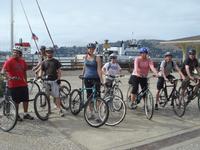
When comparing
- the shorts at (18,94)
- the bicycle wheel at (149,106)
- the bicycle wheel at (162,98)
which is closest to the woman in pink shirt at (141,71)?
the bicycle wheel at (149,106)

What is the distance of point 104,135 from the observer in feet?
24.7

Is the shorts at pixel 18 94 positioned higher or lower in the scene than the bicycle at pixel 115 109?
higher

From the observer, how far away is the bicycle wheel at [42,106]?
8.74 metres

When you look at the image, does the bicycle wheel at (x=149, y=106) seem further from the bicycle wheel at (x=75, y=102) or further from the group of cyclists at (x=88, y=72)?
the bicycle wheel at (x=75, y=102)

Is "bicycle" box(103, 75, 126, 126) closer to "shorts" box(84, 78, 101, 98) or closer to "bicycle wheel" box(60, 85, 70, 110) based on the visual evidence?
"shorts" box(84, 78, 101, 98)

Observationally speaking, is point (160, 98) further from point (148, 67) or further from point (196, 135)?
point (196, 135)

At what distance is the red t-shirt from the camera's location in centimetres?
842

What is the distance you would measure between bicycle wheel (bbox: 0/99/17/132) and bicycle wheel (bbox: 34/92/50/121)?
3.07 ft

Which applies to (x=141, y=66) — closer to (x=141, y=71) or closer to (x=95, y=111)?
(x=141, y=71)

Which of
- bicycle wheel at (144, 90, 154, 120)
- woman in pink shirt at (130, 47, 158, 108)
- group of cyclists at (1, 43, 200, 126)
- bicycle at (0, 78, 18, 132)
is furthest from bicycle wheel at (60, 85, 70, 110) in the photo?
bicycle at (0, 78, 18, 132)

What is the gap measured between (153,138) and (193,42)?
22.1m

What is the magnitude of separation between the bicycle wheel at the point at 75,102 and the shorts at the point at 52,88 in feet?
1.34

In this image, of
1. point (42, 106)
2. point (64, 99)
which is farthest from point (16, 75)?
point (64, 99)

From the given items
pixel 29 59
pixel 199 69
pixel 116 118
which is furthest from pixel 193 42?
pixel 116 118
